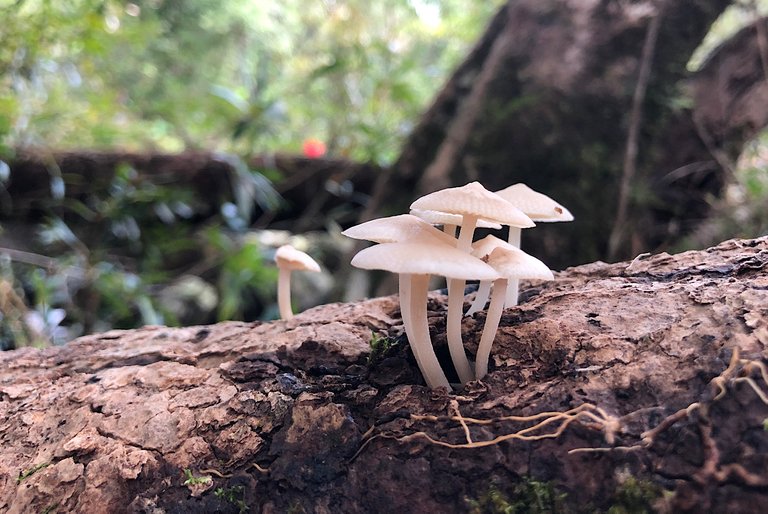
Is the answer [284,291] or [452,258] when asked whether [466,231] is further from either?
[284,291]

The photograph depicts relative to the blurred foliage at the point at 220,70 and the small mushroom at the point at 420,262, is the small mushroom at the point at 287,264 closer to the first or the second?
the small mushroom at the point at 420,262

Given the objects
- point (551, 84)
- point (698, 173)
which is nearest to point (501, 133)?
point (551, 84)

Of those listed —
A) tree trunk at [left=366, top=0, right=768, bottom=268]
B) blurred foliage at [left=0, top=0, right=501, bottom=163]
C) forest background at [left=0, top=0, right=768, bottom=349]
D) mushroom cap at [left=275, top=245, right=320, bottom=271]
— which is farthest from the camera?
blurred foliage at [left=0, top=0, right=501, bottom=163]

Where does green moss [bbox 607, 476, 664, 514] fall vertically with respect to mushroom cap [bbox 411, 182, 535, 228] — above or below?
below

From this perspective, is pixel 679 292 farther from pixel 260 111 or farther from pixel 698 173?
pixel 260 111

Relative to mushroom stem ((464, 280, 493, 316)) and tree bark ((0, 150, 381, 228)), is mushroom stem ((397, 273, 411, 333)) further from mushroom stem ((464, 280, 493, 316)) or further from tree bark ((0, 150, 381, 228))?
tree bark ((0, 150, 381, 228))

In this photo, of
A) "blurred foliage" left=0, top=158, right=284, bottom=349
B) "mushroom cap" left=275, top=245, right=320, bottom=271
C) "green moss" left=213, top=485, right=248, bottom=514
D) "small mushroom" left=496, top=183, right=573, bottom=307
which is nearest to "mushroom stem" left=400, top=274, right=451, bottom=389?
"small mushroom" left=496, top=183, right=573, bottom=307

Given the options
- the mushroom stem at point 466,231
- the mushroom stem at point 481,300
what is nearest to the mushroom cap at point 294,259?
the mushroom stem at point 481,300
